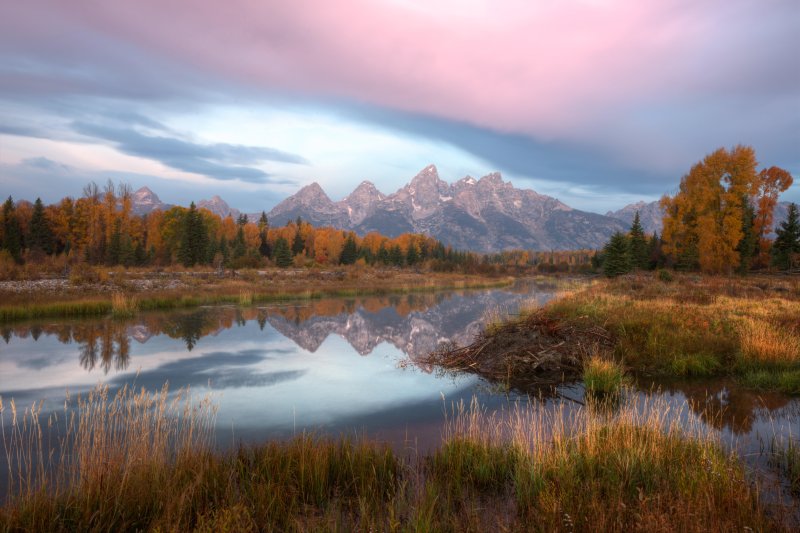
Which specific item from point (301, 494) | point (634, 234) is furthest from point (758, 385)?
point (634, 234)

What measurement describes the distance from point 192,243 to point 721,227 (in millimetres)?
81093

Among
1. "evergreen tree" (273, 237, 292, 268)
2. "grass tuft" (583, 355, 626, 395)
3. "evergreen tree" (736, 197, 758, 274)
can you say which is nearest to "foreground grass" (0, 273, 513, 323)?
"grass tuft" (583, 355, 626, 395)

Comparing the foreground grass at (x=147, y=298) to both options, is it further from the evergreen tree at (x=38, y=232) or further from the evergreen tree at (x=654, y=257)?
the evergreen tree at (x=38, y=232)

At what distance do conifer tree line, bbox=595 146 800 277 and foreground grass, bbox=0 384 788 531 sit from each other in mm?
49416

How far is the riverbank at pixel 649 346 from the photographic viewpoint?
1448 cm

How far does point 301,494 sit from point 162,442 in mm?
2326

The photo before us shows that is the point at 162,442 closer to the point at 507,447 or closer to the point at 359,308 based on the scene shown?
the point at 507,447

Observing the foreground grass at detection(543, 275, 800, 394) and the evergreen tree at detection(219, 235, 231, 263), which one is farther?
the evergreen tree at detection(219, 235, 231, 263)

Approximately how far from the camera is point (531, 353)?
1587 cm

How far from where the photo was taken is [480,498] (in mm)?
6633

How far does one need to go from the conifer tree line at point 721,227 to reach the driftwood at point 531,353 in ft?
130

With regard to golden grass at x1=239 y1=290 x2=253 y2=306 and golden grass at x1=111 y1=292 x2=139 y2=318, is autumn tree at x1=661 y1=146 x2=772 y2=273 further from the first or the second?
golden grass at x1=111 y1=292 x2=139 y2=318

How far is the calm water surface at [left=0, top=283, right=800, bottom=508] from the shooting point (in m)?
10.8

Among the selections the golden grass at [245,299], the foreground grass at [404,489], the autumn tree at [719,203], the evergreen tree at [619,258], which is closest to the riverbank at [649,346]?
the foreground grass at [404,489]
